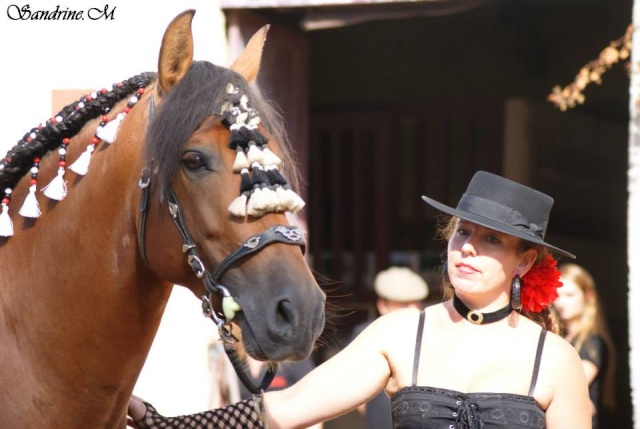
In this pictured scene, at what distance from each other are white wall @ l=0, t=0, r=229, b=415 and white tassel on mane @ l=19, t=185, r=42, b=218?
8.77 ft

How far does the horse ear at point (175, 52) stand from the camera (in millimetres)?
2424

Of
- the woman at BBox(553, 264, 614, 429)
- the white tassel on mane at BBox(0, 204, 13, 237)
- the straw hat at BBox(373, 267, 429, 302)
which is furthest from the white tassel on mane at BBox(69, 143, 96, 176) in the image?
the woman at BBox(553, 264, 614, 429)

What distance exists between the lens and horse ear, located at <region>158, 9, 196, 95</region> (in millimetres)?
2424

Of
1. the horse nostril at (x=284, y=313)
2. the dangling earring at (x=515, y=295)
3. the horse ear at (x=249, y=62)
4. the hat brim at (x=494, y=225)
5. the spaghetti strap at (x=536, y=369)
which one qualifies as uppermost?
the horse ear at (x=249, y=62)

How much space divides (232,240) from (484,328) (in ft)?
2.83

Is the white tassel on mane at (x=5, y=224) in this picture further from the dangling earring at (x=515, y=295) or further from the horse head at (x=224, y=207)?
the dangling earring at (x=515, y=295)

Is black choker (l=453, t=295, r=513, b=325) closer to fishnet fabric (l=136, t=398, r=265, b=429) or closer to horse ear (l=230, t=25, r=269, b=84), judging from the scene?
fishnet fabric (l=136, t=398, r=265, b=429)

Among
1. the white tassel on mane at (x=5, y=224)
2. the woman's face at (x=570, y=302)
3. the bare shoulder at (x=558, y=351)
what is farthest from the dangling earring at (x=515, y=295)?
the woman's face at (x=570, y=302)

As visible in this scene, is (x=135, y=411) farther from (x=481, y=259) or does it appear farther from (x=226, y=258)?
(x=481, y=259)

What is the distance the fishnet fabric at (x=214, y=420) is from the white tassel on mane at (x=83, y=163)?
0.68 meters

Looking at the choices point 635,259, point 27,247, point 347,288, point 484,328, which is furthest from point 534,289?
point 347,288

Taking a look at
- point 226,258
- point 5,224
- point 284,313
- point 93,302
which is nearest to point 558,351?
point 284,313

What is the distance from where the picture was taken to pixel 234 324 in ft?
8.06

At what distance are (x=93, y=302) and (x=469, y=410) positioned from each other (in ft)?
3.34
